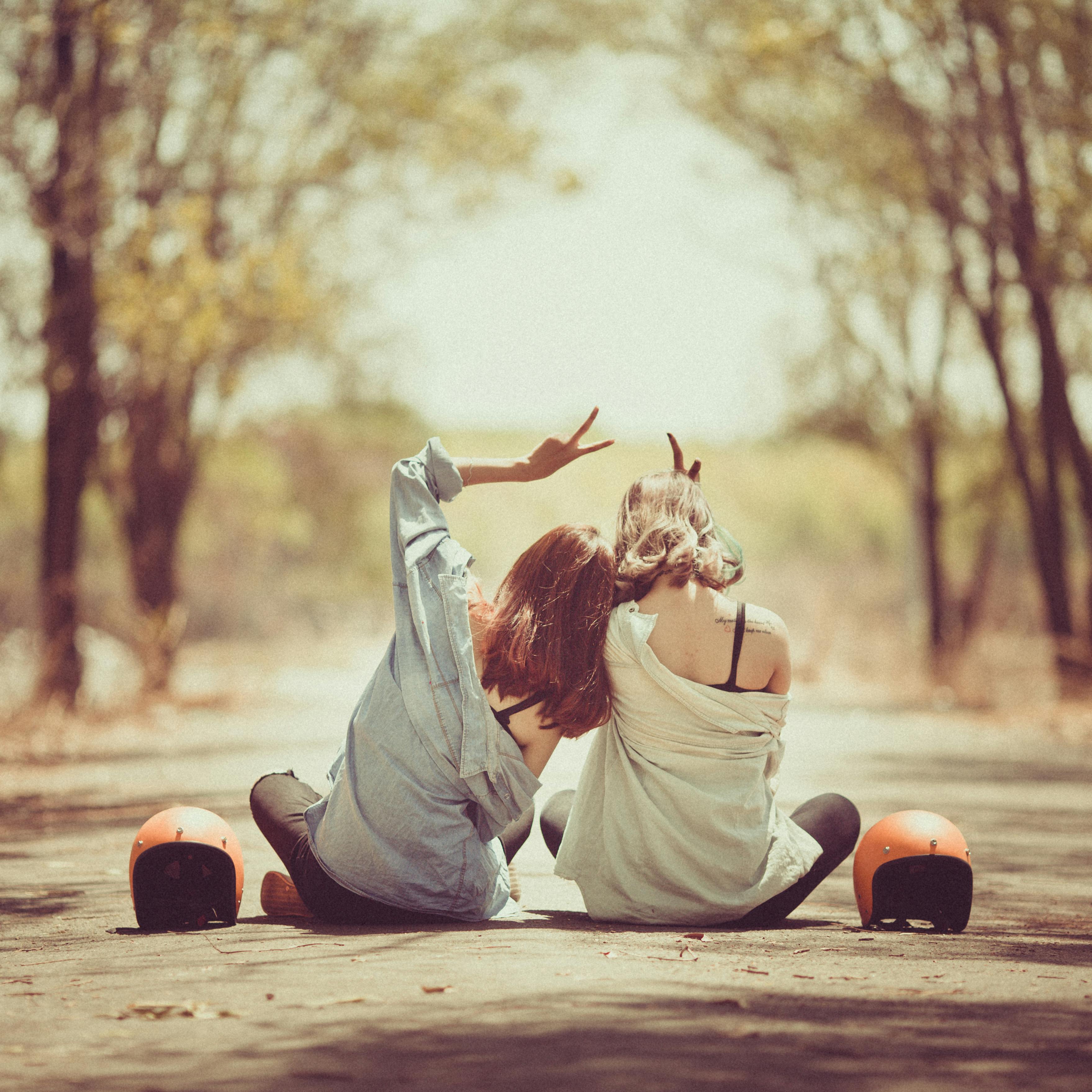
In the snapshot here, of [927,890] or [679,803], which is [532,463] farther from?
[927,890]

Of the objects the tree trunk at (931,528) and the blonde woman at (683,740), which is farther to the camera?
the tree trunk at (931,528)

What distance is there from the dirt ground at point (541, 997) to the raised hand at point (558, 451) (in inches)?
57.3

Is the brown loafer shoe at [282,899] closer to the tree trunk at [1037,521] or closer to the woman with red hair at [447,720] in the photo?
the woman with red hair at [447,720]

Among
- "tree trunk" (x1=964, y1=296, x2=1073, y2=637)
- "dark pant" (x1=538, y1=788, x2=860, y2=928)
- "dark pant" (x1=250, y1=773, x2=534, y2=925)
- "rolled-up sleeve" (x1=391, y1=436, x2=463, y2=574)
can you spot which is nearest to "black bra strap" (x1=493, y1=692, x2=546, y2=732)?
"dark pant" (x1=250, y1=773, x2=534, y2=925)

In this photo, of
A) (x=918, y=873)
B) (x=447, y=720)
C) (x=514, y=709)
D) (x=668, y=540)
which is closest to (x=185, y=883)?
(x=447, y=720)

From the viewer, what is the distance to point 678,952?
175 inches

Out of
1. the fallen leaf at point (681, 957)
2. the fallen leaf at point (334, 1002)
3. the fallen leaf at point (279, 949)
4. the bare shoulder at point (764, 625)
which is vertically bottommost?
the fallen leaf at point (681, 957)

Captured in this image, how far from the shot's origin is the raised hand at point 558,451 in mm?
5145

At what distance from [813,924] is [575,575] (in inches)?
60.6

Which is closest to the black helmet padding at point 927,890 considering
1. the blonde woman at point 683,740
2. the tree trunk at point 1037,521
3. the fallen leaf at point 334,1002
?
the blonde woman at point 683,740

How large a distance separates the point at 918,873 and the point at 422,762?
1691mm

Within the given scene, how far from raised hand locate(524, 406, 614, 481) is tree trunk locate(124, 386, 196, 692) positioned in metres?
14.1

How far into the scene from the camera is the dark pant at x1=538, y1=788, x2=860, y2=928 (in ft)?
16.7

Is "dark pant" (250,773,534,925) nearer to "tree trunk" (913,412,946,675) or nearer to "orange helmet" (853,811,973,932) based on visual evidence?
"orange helmet" (853,811,973,932)
